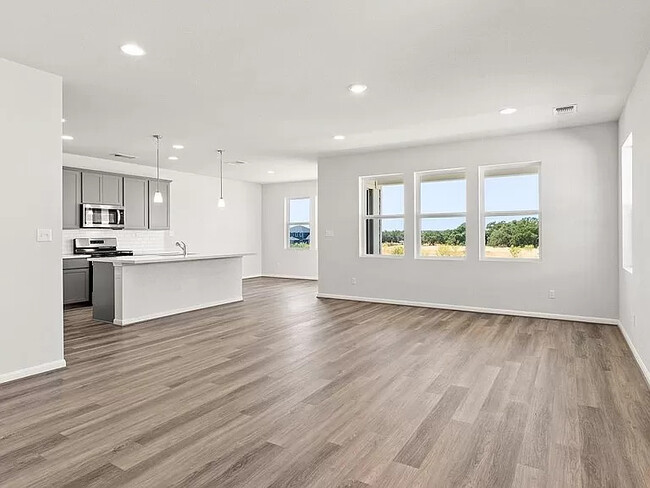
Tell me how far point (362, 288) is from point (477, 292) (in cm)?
196

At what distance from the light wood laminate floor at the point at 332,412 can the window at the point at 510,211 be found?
1565mm

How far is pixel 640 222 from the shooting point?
364 cm

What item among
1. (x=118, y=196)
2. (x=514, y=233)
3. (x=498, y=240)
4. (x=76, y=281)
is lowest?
(x=76, y=281)

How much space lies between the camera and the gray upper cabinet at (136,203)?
7.91 m

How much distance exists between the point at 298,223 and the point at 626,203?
7.53 metres

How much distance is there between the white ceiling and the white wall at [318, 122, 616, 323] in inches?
17.0

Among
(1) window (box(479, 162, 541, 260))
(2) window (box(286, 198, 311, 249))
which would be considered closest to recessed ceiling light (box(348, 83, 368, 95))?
(1) window (box(479, 162, 541, 260))

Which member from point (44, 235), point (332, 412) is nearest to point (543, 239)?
point (332, 412)

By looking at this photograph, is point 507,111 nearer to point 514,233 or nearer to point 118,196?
point 514,233

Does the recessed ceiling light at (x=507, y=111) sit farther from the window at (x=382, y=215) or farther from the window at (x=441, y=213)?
the window at (x=382, y=215)

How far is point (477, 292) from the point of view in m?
6.34

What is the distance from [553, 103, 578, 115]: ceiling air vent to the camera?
4.69 m

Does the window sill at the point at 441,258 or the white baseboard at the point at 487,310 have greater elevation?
the window sill at the point at 441,258

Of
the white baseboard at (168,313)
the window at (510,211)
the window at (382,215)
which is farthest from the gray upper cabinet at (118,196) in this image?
the window at (510,211)
